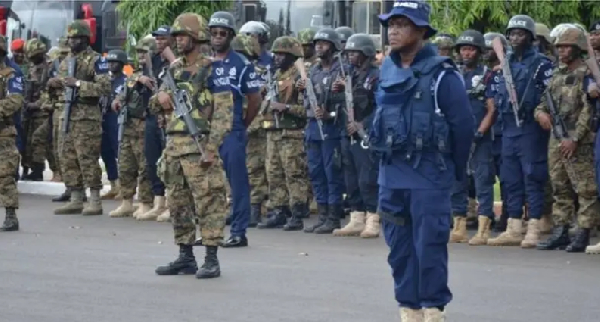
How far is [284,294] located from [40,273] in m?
2.27

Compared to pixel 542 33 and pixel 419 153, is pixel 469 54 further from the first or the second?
pixel 419 153

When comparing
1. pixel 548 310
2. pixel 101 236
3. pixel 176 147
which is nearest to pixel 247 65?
pixel 176 147

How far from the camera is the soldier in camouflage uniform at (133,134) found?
16.1 metres

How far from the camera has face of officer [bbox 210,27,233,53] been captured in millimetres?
13125

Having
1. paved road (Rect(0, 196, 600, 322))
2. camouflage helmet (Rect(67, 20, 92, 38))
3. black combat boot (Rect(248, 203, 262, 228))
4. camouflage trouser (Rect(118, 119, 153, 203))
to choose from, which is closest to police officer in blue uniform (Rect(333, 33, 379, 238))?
paved road (Rect(0, 196, 600, 322))

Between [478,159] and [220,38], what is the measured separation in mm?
2860

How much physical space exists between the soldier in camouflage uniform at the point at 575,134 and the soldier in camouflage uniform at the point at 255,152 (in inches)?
143

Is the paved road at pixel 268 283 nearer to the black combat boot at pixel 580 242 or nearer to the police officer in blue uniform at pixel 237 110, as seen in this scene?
the black combat boot at pixel 580 242

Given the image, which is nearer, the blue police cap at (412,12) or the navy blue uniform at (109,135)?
the blue police cap at (412,12)

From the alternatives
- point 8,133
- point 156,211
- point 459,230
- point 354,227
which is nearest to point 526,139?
point 459,230

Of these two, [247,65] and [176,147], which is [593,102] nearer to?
[247,65]

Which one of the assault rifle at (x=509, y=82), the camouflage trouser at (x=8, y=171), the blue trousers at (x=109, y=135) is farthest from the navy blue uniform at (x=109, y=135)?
the assault rifle at (x=509, y=82)

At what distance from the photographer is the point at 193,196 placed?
11.3 metres

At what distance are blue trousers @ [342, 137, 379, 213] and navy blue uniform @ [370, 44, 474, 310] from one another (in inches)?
236
